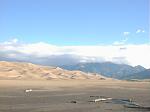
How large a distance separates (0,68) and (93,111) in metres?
167

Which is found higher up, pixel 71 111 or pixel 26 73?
pixel 26 73

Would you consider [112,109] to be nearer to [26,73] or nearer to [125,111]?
[125,111]

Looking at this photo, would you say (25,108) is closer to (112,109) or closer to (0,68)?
(112,109)

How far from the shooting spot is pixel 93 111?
3105 cm

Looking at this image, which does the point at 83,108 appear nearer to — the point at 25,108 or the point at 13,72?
the point at 25,108

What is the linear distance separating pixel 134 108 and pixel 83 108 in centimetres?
479

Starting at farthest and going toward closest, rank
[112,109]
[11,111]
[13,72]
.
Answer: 1. [13,72]
2. [112,109]
3. [11,111]

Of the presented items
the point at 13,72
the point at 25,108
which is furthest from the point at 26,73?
the point at 25,108

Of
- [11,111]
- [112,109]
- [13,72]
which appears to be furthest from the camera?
[13,72]

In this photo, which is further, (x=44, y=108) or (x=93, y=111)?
(x=44, y=108)

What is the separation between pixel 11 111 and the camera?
3080 cm

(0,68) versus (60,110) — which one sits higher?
(0,68)

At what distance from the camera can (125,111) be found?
31062mm

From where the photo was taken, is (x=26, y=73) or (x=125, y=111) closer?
(x=125, y=111)
